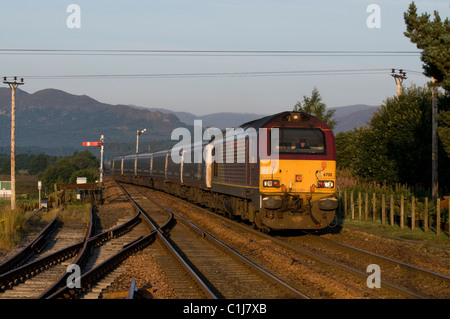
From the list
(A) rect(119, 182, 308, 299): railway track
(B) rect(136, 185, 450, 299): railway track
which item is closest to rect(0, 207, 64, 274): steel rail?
(A) rect(119, 182, 308, 299): railway track

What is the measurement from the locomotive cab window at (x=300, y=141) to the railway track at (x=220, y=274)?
3.21 m

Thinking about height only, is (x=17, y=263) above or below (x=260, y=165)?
below

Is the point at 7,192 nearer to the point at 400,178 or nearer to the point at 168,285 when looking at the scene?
the point at 400,178

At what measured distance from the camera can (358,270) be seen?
11.1 m

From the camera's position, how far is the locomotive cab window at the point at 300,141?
15430 mm

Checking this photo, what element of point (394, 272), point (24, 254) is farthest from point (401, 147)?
point (24, 254)

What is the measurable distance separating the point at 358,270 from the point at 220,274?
8.95 ft

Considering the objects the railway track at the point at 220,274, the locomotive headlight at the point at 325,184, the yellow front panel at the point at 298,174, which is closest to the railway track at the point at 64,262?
the railway track at the point at 220,274

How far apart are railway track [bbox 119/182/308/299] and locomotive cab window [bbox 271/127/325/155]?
3.21m

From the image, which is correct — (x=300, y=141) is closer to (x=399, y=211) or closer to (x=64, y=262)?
(x=399, y=211)
